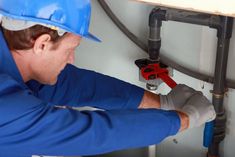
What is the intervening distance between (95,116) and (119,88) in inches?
10.3

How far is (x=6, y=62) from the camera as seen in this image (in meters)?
0.70

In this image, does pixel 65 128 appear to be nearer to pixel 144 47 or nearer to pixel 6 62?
pixel 6 62

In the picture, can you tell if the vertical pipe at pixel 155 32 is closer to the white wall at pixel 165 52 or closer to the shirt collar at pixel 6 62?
the white wall at pixel 165 52

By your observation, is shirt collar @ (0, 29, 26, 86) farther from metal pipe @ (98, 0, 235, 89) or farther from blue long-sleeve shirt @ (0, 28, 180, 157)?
metal pipe @ (98, 0, 235, 89)

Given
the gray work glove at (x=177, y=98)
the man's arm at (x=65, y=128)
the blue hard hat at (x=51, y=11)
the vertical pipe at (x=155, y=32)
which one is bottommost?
the gray work glove at (x=177, y=98)

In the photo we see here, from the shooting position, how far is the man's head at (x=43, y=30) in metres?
0.65

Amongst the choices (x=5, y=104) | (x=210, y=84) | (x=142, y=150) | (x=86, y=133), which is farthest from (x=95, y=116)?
(x=142, y=150)

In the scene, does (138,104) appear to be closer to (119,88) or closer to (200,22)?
(119,88)

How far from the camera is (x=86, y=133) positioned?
2.05ft

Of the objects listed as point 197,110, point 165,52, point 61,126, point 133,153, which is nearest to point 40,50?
point 61,126

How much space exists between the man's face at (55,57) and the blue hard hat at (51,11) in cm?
3

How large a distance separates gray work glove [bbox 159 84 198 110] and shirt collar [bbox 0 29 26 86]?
1.14 ft

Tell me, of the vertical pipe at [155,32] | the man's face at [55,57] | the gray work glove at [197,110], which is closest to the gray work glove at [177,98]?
the gray work glove at [197,110]

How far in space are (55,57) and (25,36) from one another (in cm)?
7
